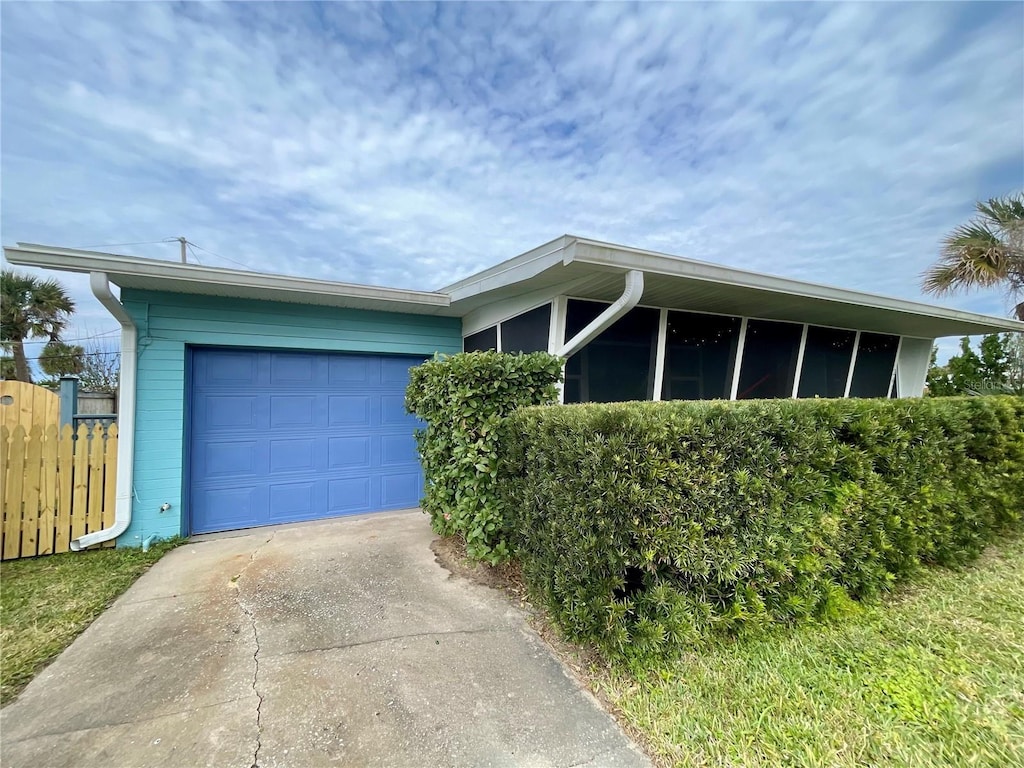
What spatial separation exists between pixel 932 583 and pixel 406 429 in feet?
17.9

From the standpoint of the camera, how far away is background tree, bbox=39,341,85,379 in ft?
39.3

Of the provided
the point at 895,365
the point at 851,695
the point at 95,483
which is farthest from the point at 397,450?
the point at 895,365

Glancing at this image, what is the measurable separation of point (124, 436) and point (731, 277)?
6426 mm

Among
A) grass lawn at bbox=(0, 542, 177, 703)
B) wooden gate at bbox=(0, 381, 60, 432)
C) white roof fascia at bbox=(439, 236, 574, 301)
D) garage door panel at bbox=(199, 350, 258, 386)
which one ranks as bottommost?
grass lawn at bbox=(0, 542, 177, 703)

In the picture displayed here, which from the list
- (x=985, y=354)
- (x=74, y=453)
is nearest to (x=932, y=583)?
(x=985, y=354)

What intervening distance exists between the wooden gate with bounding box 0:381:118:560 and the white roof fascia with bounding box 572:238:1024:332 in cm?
518

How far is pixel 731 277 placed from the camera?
4.11 m

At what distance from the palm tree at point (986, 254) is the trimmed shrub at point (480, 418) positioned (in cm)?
876

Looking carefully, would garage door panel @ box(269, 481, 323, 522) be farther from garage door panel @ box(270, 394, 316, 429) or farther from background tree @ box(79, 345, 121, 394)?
background tree @ box(79, 345, 121, 394)

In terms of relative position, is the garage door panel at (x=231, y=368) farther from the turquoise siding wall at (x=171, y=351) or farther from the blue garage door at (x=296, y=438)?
the turquoise siding wall at (x=171, y=351)

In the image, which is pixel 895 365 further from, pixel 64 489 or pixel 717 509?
pixel 64 489

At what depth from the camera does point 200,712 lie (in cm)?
197

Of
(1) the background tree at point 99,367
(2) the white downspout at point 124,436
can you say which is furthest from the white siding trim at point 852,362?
(1) the background tree at point 99,367

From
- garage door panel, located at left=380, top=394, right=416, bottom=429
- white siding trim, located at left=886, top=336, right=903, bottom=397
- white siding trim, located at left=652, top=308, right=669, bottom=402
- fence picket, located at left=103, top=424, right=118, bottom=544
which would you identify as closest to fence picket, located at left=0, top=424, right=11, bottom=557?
fence picket, located at left=103, top=424, right=118, bottom=544
